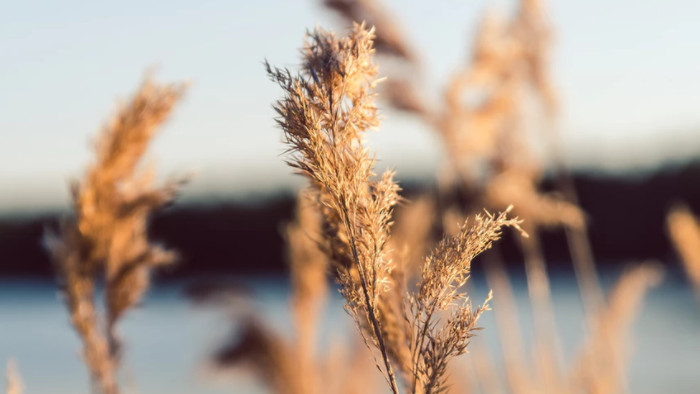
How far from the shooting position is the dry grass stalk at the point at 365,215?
4.24ft

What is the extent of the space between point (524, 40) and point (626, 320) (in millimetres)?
1608

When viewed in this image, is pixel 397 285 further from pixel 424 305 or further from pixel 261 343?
pixel 261 343

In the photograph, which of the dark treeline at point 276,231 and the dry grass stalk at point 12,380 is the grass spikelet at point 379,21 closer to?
the dry grass stalk at point 12,380

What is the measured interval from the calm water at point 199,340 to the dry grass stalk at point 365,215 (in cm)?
107

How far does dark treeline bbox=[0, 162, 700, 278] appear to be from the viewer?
118 ft

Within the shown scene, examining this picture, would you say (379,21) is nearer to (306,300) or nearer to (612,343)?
(306,300)

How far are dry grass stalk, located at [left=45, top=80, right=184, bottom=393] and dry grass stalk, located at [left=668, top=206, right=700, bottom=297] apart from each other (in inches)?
154

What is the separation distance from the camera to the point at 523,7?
4.30 m

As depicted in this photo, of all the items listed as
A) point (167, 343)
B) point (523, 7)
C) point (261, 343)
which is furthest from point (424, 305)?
point (167, 343)

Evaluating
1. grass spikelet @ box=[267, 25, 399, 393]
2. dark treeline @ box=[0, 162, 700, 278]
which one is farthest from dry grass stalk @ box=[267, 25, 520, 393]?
dark treeline @ box=[0, 162, 700, 278]

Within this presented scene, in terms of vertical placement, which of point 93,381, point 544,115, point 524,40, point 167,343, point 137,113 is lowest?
point 93,381

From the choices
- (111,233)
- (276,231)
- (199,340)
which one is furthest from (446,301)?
(276,231)

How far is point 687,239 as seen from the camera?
5105mm

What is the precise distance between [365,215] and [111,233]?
117cm
